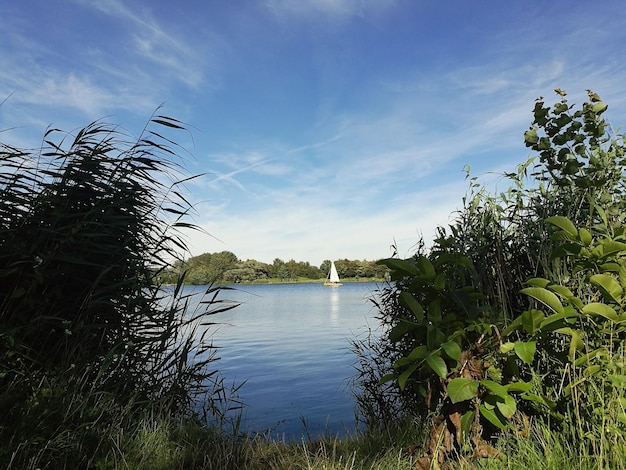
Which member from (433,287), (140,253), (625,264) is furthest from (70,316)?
(625,264)

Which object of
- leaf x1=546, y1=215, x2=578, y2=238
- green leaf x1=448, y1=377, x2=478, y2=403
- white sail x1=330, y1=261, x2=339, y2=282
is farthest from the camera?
white sail x1=330, y1=261, x2=339, y2=282

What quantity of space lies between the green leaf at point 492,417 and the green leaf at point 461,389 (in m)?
0.16

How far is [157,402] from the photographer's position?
4.02m

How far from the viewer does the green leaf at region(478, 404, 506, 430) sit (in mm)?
2472

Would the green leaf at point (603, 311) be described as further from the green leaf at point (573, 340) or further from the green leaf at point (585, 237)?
the green leaf at point (585, 237)

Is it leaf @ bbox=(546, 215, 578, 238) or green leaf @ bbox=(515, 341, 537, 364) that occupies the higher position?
leaf @ bbox=(546, 215, 578, 238)

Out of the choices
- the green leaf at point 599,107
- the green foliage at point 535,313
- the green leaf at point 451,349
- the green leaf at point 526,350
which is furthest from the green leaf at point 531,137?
the green leaf at point 451,349

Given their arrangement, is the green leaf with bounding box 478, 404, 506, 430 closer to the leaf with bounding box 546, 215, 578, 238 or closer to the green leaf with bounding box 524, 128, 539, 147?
the leaf with bounding box 546, 215, 578, 238

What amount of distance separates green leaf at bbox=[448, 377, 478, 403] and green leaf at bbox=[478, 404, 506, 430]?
16cm

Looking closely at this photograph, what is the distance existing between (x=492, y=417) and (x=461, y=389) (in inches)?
11.0

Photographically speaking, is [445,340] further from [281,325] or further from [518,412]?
[281,325]

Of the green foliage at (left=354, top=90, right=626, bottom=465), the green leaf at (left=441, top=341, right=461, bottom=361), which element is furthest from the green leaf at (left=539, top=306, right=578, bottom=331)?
the green leaf at (left=441, top=341, right=461, bottom=361)

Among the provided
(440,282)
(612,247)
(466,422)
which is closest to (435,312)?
(440,282)

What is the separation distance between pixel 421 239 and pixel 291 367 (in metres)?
6.22
